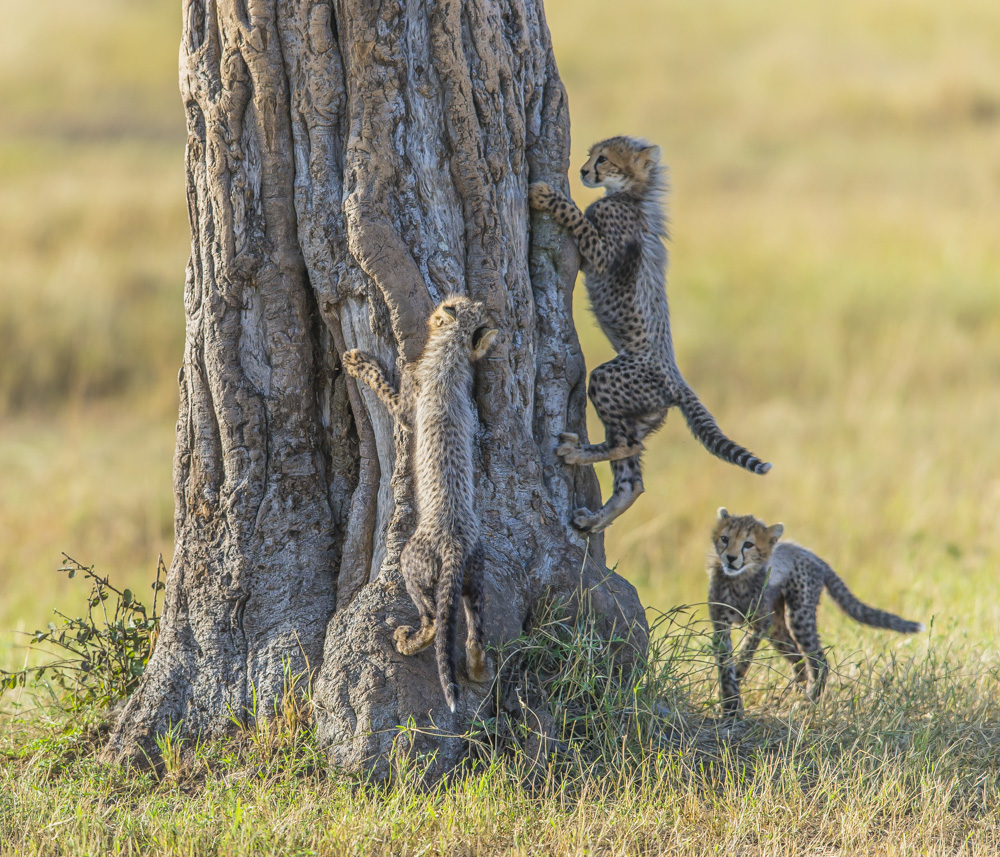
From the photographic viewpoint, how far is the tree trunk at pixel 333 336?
332cm

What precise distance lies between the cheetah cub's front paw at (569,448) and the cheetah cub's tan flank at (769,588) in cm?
88

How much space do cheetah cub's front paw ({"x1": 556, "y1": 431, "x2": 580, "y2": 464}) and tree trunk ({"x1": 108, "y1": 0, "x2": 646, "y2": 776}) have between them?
5 centimetres

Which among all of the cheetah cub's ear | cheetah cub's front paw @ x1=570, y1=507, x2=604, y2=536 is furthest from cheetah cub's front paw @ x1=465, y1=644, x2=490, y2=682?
the cheetah cub's ear

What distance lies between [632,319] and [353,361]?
1.22 m

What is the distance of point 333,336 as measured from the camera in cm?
352

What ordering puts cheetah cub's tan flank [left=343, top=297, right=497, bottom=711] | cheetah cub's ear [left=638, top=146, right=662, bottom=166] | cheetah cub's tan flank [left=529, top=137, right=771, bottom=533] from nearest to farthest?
cheetah cub's tan flank [left=343, top=297, right=497, bottom=711]
cheetah cub's tan flank [left=529, top=137, right=771, bottom=533]
cheetah cub's ear [left=638, top=146, right=662, bottom=166]

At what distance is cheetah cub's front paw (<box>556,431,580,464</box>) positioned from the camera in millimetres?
3627

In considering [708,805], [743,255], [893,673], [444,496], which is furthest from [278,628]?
[743,255]

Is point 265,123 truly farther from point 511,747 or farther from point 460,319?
point 511,747

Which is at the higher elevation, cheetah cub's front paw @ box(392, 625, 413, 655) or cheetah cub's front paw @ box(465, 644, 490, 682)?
cheetah cub's front paw @ box(392, 625, 413, 655)

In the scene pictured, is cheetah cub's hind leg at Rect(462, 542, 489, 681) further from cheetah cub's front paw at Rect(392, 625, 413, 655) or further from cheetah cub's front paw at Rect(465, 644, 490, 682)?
cheetah cub's front paw at Rect(392, 625, 413, 655)

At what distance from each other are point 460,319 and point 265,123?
893mm

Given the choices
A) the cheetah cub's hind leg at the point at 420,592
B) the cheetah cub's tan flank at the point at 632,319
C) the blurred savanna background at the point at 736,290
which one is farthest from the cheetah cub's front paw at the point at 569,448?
the blurred savanna background at the point at 736,290

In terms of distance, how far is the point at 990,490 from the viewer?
313 inches
